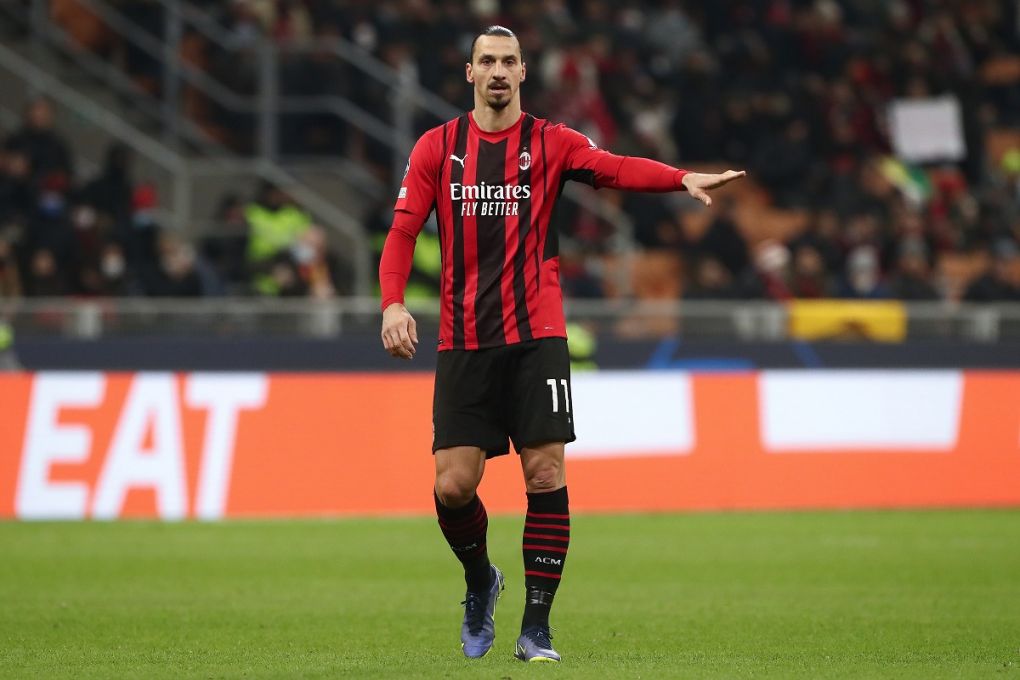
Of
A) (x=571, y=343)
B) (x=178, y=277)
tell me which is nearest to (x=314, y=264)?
(x=178, y=277)

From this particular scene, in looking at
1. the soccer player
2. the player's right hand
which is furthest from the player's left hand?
the player's right hand

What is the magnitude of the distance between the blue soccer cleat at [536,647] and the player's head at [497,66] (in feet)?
6.49

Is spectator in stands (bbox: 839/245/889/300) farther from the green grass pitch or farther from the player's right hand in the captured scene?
the player's right hand

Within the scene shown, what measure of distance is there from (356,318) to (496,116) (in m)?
11.8

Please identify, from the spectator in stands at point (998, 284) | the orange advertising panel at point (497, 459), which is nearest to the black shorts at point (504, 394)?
the orange advertising panel at point (497, 459)

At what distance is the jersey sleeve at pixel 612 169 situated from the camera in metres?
6.46

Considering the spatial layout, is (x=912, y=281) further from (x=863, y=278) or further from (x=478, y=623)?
(x=478, y=623)

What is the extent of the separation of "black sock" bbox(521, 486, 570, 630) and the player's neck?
1411 mm

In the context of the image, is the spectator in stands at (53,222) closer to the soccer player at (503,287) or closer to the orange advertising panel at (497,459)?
the orange advertising panel at (497,459)

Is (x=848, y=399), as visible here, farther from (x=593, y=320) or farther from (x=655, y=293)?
(x=655, y=293)

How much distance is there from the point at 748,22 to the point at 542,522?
64.0 ft

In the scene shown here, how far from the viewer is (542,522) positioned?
22.0 feet

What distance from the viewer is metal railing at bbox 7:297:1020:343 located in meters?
17.7

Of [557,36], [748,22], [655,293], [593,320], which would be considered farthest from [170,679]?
[748,22]
